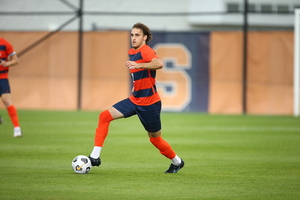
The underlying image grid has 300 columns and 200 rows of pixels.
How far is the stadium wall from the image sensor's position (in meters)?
22.6

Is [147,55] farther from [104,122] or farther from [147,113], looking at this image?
[104,122]

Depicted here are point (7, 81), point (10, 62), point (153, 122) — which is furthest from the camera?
point (7, 81)

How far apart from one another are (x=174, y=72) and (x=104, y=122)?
14.5 metres

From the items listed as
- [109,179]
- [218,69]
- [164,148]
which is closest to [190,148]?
[164,148]

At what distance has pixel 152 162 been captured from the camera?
10172 millimetres

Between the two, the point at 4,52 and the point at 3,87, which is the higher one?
the point at 4,52

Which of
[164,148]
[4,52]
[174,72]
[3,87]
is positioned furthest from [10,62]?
[174,72]

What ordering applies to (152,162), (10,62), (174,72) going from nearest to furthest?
1. (152,162)
2. (10,62)
3. (174,72)

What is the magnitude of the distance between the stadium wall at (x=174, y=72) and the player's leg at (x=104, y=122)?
14250 mm

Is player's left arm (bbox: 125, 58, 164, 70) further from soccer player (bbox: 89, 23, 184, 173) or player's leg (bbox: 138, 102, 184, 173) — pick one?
player's leg (bbox: 138, 102, 184, 173)

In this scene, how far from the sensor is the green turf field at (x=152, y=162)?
7.23 metres

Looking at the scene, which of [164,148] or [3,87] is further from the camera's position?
[3,87]

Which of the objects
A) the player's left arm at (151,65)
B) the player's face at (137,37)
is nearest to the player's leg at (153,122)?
the player's left arm at (151,65)

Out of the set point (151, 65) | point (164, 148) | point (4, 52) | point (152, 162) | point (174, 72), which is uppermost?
point (4, 52)
